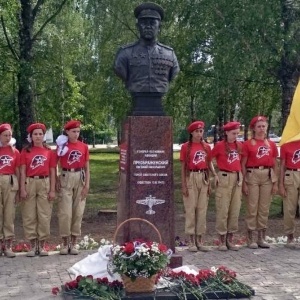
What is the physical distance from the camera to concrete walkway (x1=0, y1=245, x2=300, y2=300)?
23.3 ft

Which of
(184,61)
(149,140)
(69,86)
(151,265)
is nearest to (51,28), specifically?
(69,86)

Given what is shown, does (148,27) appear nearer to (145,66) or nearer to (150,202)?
(145,66)

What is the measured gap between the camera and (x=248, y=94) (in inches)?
Result: 640

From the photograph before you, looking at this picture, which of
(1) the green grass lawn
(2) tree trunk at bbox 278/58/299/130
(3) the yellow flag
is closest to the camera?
(3) the yellow flag

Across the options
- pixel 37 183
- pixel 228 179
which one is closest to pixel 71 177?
pixel 37 183

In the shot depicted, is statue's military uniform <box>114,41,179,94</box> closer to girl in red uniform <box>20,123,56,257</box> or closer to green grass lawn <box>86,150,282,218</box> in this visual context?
girl in red uniform <box>20,123,56,257</box>

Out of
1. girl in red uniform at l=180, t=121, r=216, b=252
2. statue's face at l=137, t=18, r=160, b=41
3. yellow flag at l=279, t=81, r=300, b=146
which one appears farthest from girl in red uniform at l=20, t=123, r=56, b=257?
yellow flag at l=279, t=81, r=300, b=146

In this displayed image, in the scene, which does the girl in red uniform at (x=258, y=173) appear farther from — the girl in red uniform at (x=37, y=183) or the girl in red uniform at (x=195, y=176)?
the girl in red uniform at (x=37, y=183)

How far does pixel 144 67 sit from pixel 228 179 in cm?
236

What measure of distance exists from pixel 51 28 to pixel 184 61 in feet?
20.4

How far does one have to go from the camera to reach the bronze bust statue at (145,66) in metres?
7.74

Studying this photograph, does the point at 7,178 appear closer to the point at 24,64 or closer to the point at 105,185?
the point at 24,64

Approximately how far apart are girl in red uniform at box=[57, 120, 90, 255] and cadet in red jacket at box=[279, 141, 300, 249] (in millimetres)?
2824

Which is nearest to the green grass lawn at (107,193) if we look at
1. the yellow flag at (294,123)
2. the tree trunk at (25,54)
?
the tree trunk at (25,54)
